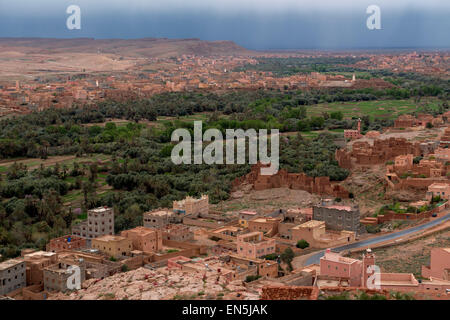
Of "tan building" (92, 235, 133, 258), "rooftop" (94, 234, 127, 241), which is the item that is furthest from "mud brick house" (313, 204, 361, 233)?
"rooftop" (94, 234, 127, 241)

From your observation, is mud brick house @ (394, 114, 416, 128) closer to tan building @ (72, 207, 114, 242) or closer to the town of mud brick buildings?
the town of mud brick buildings

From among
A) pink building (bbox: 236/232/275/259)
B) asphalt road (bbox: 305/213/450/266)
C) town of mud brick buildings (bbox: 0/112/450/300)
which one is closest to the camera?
town of mud brick buildings (bbox: 0/112/450/300)

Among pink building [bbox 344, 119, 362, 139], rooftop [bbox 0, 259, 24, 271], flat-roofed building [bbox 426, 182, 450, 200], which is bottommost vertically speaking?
rooftop [bbox 0, 259, 24, 271]

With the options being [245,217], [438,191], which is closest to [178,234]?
[245,217]

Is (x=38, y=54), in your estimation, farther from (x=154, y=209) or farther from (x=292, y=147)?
(x=154, y=209)

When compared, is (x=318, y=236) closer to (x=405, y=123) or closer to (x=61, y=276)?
(x=61, y=276)

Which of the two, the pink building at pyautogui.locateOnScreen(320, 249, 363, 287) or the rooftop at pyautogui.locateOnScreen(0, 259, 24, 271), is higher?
the pink building at pyautogui.locateOnScreen(320, 249, 363, 287)

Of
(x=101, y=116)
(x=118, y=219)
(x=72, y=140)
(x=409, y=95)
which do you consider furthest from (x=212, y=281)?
(x=409, y=95)
